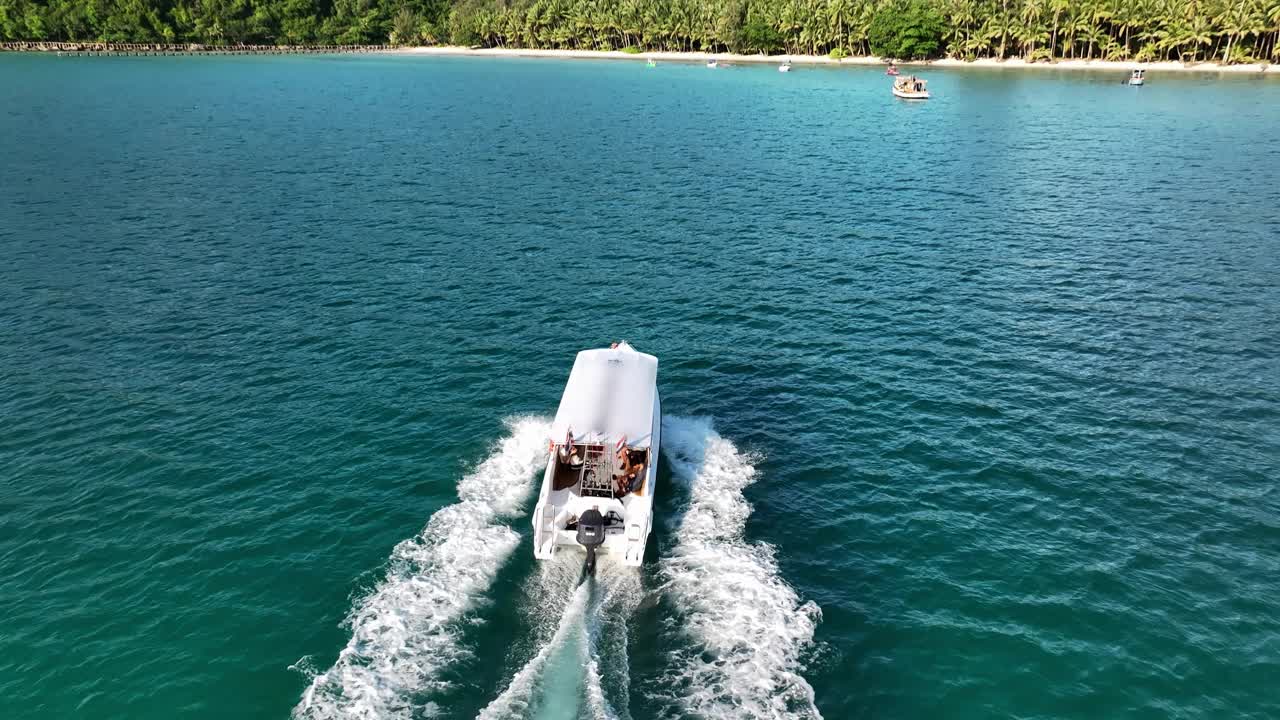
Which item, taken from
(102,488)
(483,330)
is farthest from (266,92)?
(102,488)

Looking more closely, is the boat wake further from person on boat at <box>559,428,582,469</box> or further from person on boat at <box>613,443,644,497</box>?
person on boat at <box>559,428,582,469</box>

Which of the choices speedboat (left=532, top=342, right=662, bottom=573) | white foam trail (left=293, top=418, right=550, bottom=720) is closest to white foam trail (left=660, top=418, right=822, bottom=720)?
speedboat (left=532, top=342, right=662, bottom=573)

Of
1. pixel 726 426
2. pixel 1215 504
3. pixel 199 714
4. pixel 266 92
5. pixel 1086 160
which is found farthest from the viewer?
pixel 266 92

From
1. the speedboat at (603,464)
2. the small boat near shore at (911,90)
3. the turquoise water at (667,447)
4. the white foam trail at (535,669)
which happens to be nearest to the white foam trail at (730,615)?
the turquoise water at (667,447)

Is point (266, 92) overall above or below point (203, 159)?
above

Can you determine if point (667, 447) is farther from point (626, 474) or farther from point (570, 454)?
point (570, 454)

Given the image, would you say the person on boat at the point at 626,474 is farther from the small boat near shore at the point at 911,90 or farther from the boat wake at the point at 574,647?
the small boat near shore at the point at 911,90

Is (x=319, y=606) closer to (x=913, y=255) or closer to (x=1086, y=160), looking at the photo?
(x=913, y=255)

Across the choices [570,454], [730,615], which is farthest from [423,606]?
[730,615]
